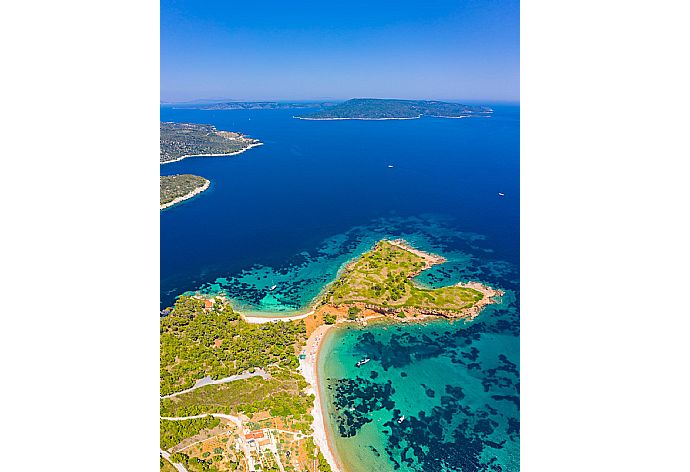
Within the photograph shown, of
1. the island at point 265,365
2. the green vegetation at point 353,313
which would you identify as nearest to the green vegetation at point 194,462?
the island at point 265,365

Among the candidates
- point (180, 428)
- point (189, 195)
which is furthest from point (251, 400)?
point (189, 195)

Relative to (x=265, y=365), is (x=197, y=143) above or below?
above

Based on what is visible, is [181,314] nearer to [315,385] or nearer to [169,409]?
[169,409]

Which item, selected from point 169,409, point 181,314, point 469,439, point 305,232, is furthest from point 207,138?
point 469,439

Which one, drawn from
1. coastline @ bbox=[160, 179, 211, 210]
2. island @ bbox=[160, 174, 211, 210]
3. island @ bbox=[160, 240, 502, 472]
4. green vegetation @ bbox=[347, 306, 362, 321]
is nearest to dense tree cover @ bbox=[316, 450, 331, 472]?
island @ bbox=[160, 240, 502, 472]

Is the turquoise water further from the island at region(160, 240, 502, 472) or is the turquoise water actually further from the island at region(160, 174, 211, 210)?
the island at region(160, 174, 211, 210)

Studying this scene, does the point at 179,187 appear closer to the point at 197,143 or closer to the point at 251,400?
the point at 197,143
